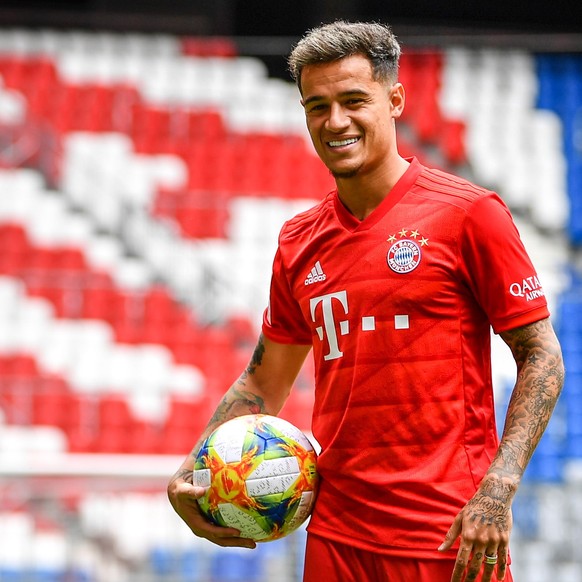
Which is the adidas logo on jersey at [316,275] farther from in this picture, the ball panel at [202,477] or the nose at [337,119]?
the ball panel at [202,477]

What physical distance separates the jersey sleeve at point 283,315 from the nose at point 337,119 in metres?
0.51

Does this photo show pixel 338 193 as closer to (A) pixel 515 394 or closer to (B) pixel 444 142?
(A) pixel 515 394

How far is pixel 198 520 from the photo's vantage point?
9.46 feet

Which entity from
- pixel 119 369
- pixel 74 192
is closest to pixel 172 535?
pixel 119 369

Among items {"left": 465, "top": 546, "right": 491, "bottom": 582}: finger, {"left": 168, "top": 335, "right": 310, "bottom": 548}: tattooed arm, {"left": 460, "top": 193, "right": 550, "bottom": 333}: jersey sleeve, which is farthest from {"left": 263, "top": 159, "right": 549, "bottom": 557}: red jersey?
{"left": 168, "top": 335, "right": 310, "bottom": 548}: tattooed arm

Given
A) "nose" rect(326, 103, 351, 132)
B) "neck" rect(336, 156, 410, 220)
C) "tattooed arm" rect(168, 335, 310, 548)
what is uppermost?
"nose" rect(326, 103, 351, 132)

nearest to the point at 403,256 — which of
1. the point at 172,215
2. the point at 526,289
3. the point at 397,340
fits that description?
the point at 397,340

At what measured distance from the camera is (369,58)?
279 centimetres

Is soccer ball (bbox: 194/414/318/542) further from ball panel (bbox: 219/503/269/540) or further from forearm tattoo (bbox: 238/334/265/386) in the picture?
forearm tattoo (bbox: 238/334/265/386)

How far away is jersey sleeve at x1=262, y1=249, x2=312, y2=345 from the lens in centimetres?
313

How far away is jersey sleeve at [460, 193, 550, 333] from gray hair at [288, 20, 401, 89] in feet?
1.58

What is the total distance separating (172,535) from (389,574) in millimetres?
4223

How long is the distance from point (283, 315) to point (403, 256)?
0.59 m

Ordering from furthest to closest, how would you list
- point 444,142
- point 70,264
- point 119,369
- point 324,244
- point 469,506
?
point 444,142, point 70,264, point 119,369, point 324,244, point 469,506
